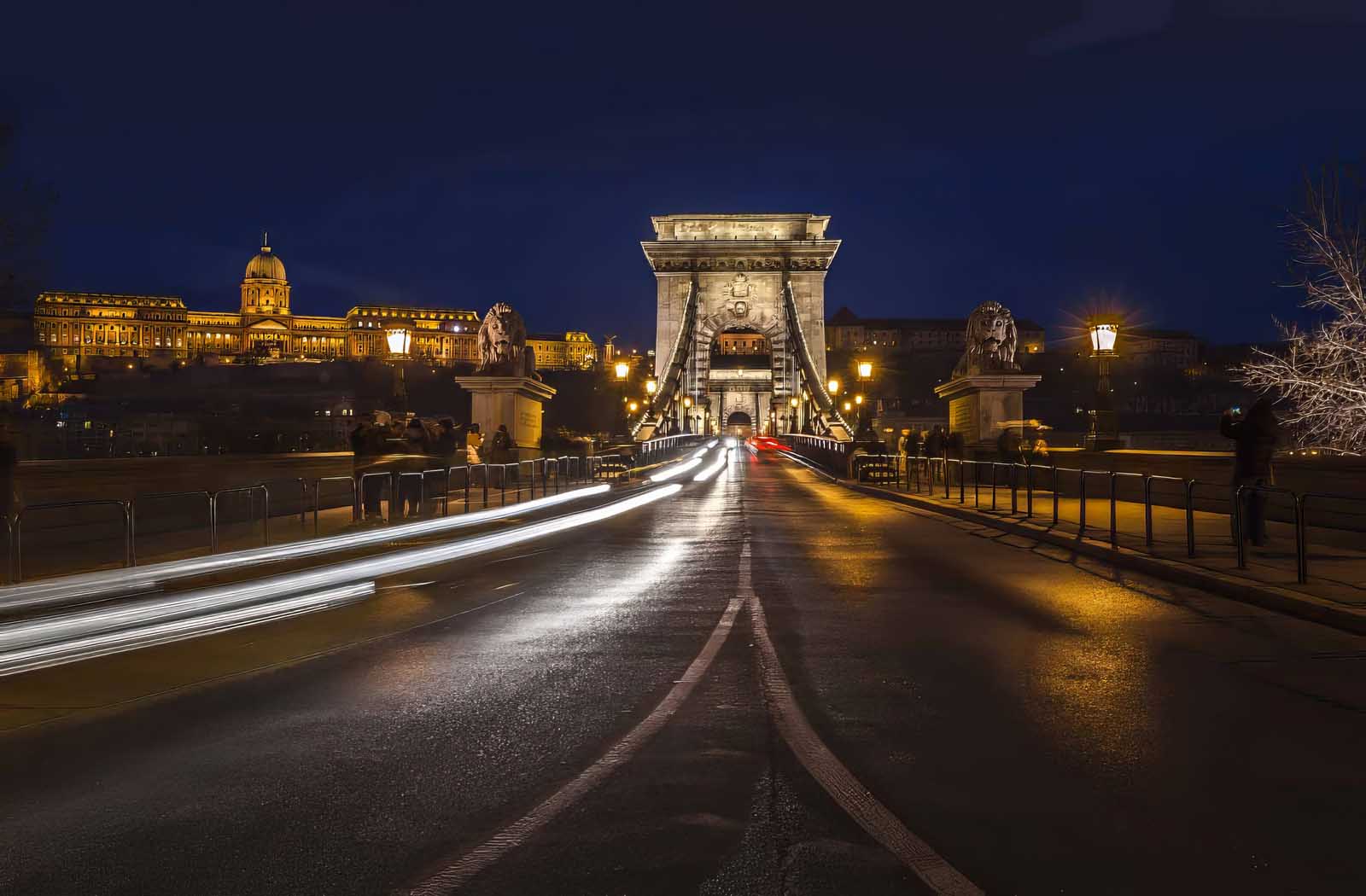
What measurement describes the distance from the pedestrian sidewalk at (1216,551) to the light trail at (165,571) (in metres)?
9.13

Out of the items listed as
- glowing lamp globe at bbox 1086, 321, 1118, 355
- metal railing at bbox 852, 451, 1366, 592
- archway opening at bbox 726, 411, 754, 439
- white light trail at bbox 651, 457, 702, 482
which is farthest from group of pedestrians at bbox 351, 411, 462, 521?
archway opening at bbox 726, 411, 754, 439

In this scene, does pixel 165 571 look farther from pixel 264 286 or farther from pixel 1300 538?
pixel 264 286

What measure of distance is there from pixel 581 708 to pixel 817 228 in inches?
3214

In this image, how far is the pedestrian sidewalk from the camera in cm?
874

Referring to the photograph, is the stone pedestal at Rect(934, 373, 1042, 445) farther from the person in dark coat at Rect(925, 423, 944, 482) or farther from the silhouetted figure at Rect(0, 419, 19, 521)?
the silhouetted figure at Rect(0, 419, 19, 521)

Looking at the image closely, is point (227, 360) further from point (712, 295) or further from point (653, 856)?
point (653, 856)

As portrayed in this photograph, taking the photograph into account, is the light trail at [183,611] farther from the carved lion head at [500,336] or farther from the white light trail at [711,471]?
the white light trail at [711,471]

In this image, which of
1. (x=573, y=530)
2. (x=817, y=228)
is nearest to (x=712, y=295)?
(x=817, y=228)

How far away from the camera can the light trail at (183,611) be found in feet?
22.9

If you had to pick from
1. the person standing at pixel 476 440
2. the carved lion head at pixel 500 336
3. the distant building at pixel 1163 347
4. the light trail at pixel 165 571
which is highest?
the distant building at pixel 1163 347

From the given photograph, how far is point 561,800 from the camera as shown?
4172 mm

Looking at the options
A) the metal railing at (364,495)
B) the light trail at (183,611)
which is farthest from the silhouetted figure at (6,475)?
the light trail at (183,611)

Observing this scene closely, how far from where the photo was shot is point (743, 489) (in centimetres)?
2858

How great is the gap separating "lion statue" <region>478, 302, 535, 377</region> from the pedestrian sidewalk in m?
13.3
